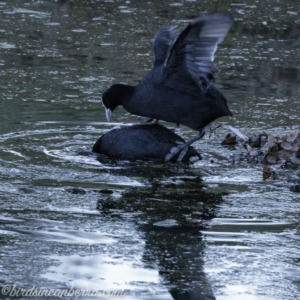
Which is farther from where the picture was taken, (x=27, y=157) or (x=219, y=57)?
(x=219, y=57)

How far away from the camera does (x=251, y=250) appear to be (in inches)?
166

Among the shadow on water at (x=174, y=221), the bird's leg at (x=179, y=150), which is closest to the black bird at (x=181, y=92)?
the bird's leg at (x=179, y=150)

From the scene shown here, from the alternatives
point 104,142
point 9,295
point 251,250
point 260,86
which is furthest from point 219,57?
point 9,295

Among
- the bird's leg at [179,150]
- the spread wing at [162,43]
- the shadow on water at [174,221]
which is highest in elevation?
the spread wing at [162,43]

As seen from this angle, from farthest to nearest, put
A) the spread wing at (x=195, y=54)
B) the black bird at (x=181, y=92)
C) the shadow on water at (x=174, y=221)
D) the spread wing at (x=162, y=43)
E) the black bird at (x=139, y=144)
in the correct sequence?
the spread wing at (x=162, y=43) < the black bird at (x=139, y=144) < the black bird at (x=181, y=92) < the spread wing at (x=195, y=54) < the shadow on water at (x=174, y=221)

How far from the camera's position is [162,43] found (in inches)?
278

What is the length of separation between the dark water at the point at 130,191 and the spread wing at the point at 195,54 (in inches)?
23.7

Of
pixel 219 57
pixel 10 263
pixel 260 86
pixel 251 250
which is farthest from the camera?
pixel 219 57

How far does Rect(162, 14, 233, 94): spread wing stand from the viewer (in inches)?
227

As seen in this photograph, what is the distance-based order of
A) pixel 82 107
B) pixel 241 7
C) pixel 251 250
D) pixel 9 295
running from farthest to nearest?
pixel 241 7 → pixel 82 107 → pixel 251 250 → pixel 9 295

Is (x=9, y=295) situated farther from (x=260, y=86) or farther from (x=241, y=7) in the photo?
(x=241, y=7)

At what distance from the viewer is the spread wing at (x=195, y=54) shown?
5770 millimetres

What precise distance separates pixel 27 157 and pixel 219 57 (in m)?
4.25

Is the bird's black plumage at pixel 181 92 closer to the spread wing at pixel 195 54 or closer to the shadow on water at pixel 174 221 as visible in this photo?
the spread wing at pixel 195 54
